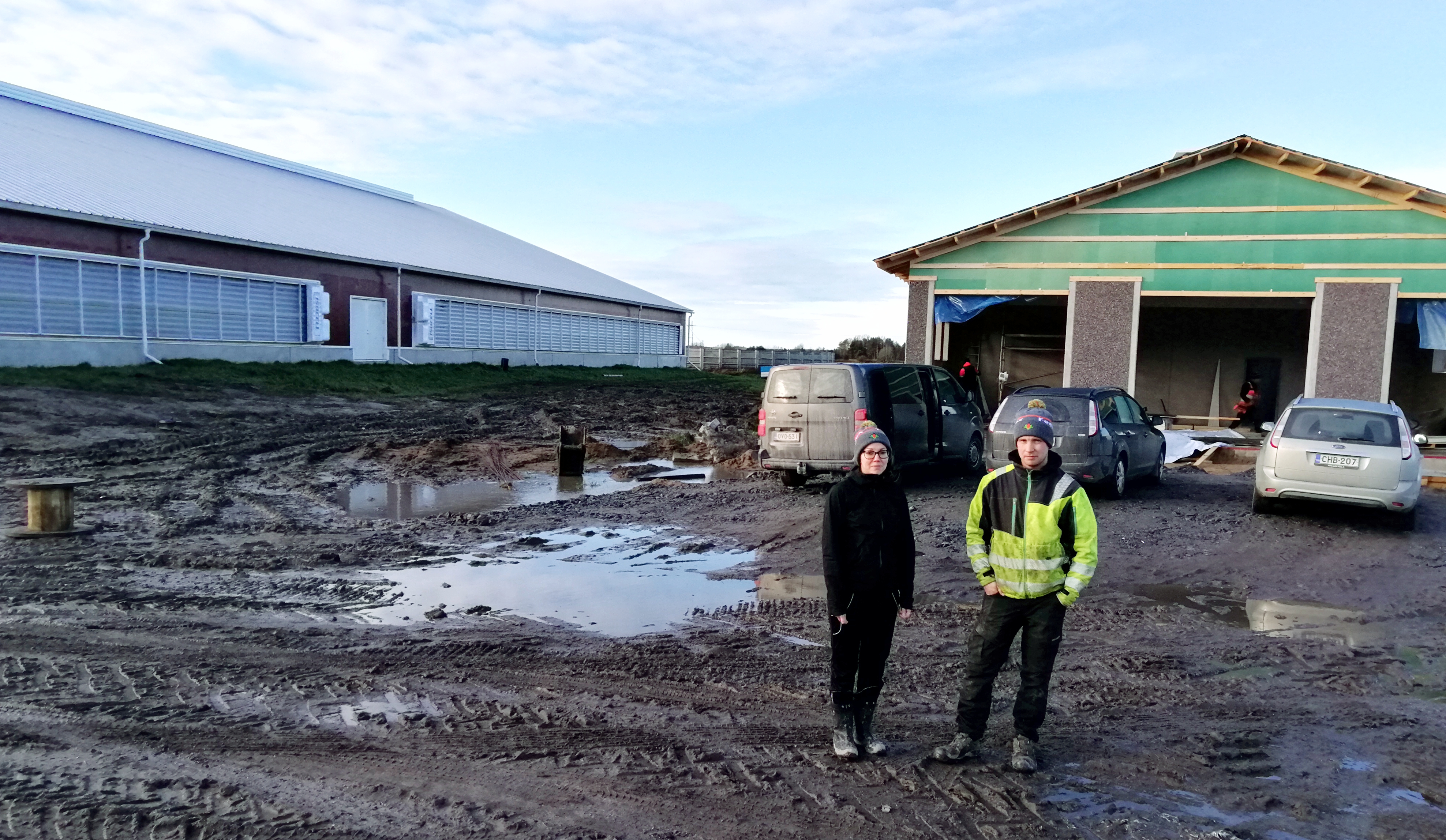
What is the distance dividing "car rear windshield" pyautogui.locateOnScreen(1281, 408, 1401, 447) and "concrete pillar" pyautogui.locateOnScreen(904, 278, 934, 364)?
10076mm

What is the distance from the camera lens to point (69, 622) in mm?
6605

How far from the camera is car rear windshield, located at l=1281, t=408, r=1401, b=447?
10992 millimetres

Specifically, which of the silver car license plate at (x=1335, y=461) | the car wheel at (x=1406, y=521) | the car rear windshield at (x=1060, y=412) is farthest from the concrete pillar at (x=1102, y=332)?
the silver car license plate at (x=1335, y=461)

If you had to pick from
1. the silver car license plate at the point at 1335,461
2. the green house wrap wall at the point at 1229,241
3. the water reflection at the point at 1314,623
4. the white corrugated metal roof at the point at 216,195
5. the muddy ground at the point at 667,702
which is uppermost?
the white corrugated metal roof at the point at 216,195

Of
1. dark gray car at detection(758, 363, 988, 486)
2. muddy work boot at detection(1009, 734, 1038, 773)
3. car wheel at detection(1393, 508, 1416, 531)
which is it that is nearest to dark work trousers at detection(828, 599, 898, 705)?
muddy work boot at detection(1009, 734, 1038, 773)

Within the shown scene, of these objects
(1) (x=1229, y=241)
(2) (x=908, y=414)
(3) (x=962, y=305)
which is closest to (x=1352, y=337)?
(1) (x=1229, y=241)

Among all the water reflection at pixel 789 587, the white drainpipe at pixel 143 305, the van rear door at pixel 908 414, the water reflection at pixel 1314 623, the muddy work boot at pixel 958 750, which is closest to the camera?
the muddy work boot at pixel 958 750

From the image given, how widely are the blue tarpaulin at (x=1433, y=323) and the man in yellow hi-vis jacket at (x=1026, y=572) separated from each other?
18.4m

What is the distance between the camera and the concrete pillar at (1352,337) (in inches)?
733

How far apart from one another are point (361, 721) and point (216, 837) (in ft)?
4.13

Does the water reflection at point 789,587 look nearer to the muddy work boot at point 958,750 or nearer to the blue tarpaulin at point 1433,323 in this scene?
the muddy work boot at point 958,750

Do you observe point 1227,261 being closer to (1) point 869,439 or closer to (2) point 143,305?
(1) point 869,439

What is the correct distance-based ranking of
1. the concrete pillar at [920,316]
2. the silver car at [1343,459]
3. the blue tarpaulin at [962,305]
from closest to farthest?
the silver car at [1343,459], the blue tarpaulin at [962,305], the concrete pillar at [920,316]

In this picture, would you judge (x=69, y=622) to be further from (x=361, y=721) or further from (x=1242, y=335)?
(x=1242, y=335)
